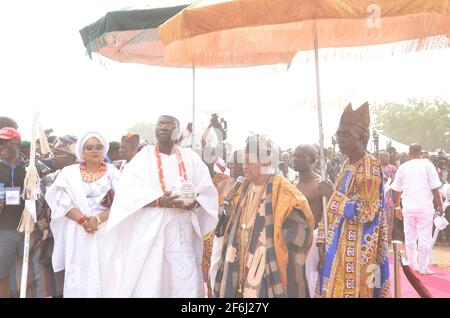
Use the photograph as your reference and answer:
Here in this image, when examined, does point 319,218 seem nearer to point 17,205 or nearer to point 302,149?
point 302,149

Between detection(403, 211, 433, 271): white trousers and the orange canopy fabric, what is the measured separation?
3580mm

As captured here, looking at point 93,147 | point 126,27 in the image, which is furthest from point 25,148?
point 126,27

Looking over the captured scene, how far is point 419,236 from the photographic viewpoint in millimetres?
8867

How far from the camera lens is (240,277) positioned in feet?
15.9

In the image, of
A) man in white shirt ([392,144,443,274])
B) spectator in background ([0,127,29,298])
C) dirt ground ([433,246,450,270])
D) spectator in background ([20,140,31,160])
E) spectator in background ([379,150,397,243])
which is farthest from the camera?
spectator in background ([379,150,397,243])

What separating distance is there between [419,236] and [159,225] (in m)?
5.24

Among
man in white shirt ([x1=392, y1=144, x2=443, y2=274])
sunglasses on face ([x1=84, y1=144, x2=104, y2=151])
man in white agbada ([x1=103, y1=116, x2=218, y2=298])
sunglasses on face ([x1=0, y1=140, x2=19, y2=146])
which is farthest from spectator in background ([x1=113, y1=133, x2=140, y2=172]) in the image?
man in white shirt ([x1=392, y1=144, x2=443, y2=274])

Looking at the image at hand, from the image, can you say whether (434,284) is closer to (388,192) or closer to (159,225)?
(388,192)

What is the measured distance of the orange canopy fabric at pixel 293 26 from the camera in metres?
4.53

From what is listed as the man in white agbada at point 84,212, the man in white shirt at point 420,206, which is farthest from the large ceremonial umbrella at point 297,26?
the man in white shirt at point 420,206

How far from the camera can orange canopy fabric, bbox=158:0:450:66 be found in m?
4.53

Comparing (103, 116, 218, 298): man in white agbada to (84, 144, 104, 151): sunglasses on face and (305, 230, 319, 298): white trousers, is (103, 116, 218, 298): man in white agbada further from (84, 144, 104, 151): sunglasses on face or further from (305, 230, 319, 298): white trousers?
(305, 230, 319, 298): white trousers

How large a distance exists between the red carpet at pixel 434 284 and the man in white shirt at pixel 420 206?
0.26 m
